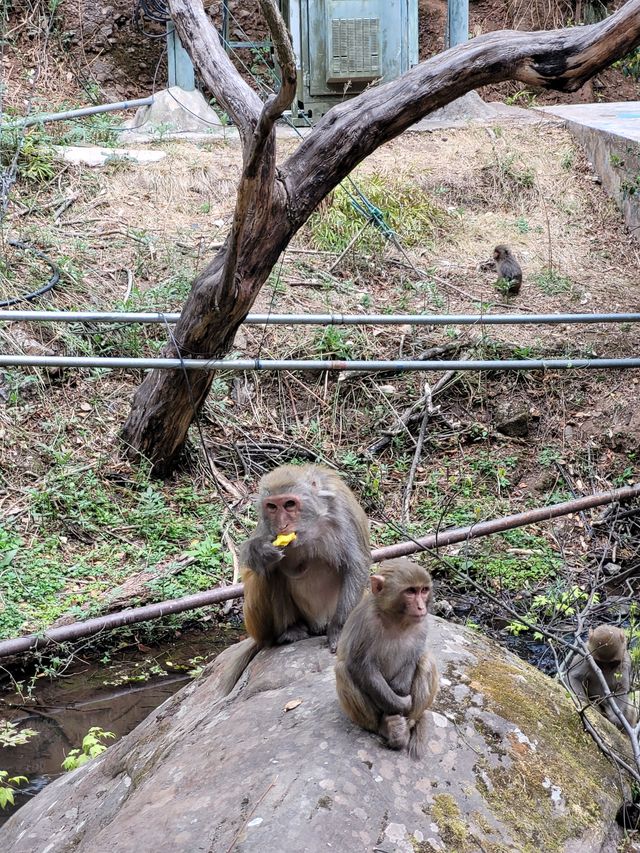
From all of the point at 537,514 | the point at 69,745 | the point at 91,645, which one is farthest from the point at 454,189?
the point at 69,745

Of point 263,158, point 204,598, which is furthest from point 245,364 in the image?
point 204,598

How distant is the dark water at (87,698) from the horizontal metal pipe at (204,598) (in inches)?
15.1

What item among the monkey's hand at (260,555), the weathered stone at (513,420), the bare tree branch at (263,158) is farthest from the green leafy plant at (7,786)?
the weathered stone at (513,420)

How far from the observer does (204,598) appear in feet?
22.2

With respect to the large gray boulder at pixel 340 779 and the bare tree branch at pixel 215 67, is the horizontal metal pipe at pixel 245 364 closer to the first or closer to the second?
the bare tree branch at pixel 215 67

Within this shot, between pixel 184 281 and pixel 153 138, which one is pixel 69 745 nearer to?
pixel 184 281

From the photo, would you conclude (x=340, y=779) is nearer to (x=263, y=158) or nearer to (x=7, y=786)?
(x=7, y=786)

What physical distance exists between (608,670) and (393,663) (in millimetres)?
2461

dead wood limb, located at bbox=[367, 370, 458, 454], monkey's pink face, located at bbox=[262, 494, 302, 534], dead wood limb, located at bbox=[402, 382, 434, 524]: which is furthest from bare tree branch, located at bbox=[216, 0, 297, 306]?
monkey's pink face, located at bbox=[262, 494, 302, 534]

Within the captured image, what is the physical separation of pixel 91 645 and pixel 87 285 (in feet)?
15.3

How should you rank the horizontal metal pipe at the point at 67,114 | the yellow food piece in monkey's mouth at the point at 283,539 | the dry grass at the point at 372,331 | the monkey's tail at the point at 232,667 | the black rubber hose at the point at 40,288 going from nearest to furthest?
the yellow food piece in monkey's mouth at the point at 283,539 → the monkey's tail at the point at 232,667 → the dry grass at the point at 372,331 → the black rubber hose at the point at 40,288 → the horizontal metal pipe at the point at 67,114

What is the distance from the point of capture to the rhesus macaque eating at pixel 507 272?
36.3 ft

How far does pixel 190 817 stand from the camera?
140 inches

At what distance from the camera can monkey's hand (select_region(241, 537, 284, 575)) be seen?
4.58m
